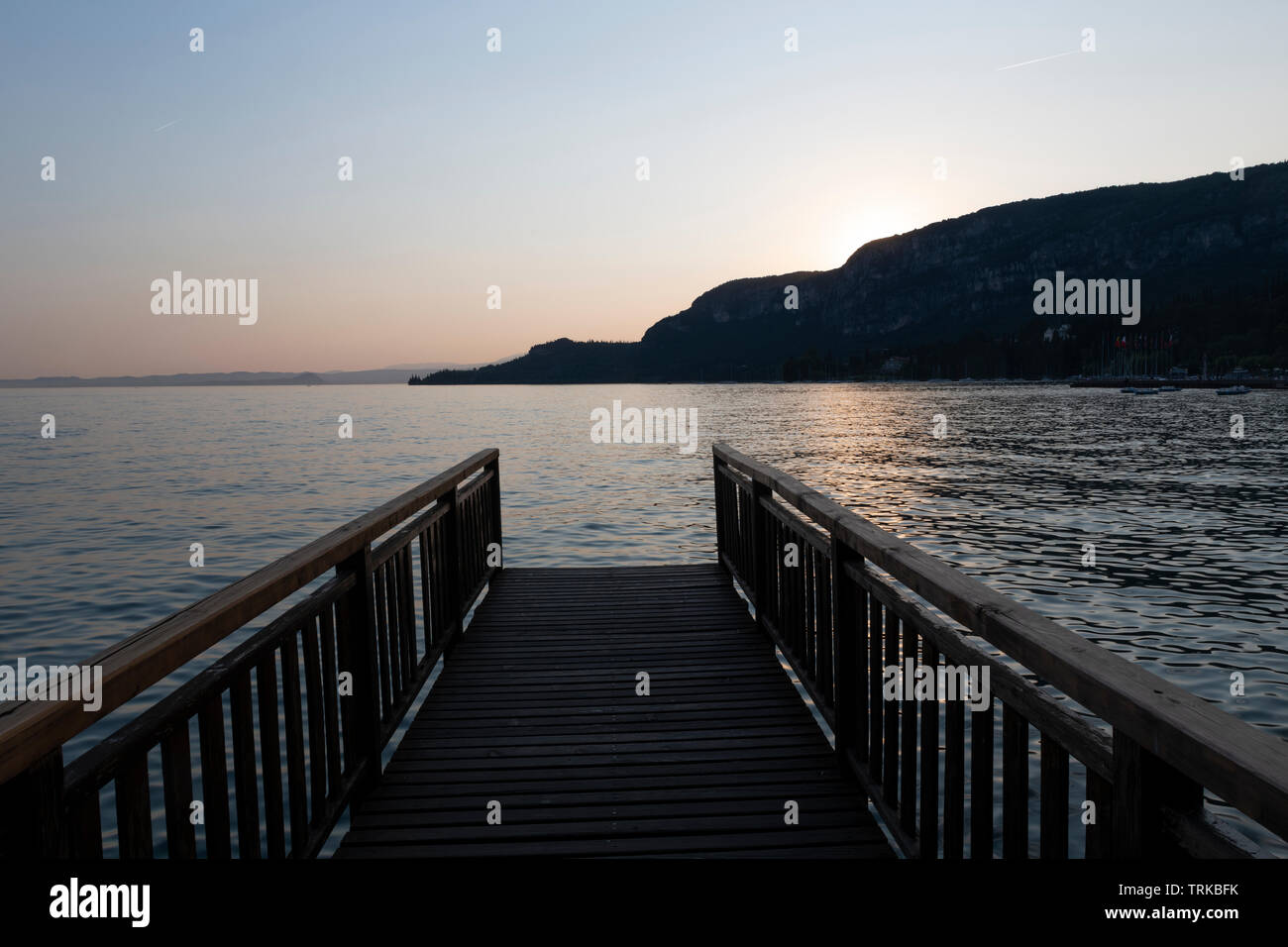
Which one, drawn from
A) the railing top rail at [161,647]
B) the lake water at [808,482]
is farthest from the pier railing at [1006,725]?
the lake water at [808,482]

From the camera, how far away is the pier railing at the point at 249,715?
170 centimetres

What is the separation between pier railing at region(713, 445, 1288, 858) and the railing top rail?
201 cm

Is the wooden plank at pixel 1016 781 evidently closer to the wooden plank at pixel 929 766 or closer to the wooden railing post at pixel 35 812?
the wooden plank at pixel 929 766

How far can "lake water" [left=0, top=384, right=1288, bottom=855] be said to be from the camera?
1153 centimetres

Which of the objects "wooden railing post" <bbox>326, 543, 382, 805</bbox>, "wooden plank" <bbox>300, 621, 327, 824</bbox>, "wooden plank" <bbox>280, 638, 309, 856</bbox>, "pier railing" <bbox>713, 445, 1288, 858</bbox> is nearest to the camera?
"pier railing" <bbox>713, 445, 1288, 858</bbox>

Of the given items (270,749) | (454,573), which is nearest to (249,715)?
(270,749)

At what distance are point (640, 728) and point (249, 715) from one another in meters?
2.59

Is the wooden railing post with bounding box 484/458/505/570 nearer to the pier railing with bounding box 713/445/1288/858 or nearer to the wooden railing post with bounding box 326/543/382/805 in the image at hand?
the pier railing with bounding box 713/445/1288/858

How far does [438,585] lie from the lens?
629cm

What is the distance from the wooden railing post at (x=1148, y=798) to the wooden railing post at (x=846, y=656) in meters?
2.26

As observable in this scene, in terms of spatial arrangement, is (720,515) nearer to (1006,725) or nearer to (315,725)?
(315,725)

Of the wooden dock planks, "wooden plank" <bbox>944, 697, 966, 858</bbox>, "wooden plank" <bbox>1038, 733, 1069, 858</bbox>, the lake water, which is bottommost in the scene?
the lake water

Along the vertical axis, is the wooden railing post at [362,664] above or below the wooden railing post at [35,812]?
below

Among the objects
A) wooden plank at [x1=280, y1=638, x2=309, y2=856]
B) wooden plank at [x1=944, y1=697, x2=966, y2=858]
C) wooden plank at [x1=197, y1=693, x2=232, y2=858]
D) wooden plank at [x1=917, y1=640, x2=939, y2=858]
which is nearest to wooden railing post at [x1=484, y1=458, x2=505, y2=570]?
wooden plank at [x1=280, y1=638, x2=309, y2=856]
